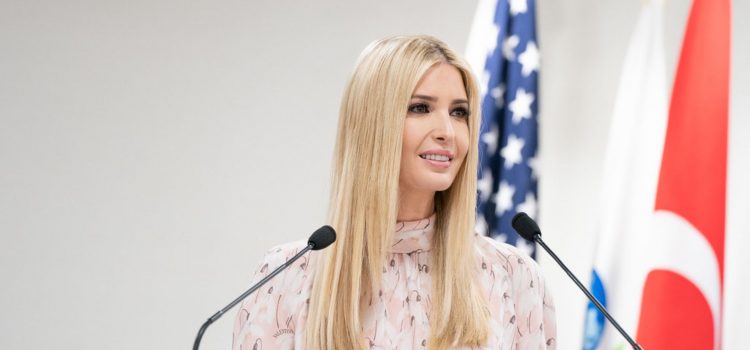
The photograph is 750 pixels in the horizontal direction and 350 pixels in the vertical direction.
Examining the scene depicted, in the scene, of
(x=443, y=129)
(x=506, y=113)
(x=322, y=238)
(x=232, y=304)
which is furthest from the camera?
(x=506, y=113)

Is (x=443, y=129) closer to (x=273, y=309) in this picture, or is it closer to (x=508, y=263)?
(x=508, y=263)

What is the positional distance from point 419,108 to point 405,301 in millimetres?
394

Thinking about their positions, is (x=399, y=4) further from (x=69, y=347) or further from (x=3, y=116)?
(x=69, y=347)

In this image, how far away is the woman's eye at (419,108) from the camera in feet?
6.33

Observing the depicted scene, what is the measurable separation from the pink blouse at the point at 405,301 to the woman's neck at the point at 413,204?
18 millimetres

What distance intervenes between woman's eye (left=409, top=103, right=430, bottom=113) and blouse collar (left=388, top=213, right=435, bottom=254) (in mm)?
229

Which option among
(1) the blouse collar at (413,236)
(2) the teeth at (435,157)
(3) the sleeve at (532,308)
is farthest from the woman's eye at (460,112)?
(3) the sleeve at (532,308)

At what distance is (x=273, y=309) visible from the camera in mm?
1982

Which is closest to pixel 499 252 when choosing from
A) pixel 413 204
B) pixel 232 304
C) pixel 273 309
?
pixel 413 204

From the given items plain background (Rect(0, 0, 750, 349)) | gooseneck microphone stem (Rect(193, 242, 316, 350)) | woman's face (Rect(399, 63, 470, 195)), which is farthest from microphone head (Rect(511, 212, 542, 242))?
plain background (Rect(0, 0, 750, 349))

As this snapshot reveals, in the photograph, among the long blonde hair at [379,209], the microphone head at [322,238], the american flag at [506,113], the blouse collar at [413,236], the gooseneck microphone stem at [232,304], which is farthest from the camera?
the american flag at [506,113]

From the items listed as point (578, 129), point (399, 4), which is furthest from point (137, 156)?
point (578, 129)

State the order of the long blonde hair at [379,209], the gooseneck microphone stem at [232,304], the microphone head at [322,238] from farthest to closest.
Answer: the long blonde hair at [379,209], the microphone head at [322,238], the gooseneck microphone stem at [232,304]

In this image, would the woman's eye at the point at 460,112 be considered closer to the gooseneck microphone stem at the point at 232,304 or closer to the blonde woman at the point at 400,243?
the blonde woman at the point at 400,243
